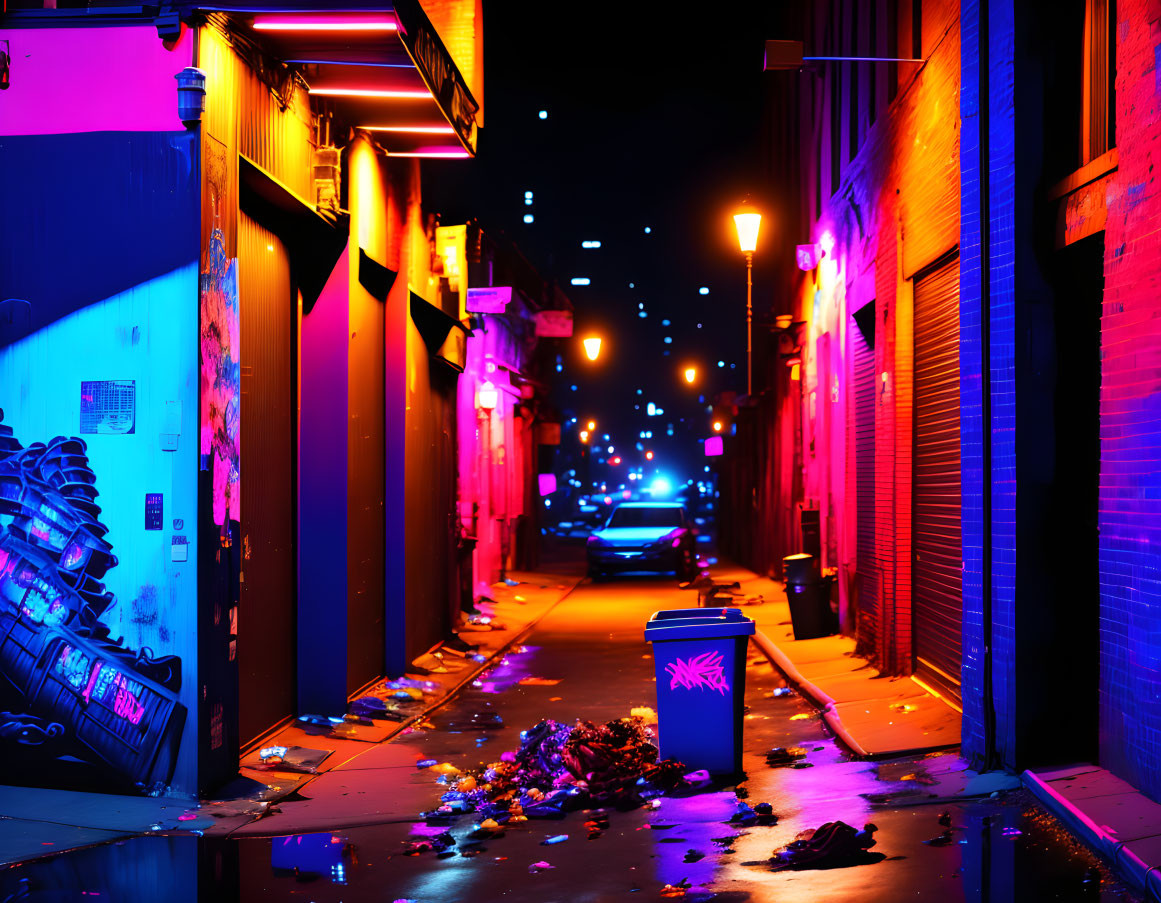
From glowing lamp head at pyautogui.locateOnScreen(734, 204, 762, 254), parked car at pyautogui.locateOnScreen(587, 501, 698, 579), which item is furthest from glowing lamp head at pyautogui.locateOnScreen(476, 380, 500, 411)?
glowing lamp head at pyautogui.locateOnScreen(734, 204, 762, 254)

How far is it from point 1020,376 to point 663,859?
3.82m

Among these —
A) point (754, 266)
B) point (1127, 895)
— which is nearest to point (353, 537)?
point (1127, 895)

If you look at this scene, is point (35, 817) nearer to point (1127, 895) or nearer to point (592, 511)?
point (1127, 895)

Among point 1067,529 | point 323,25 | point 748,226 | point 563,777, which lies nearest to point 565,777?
point 563,777

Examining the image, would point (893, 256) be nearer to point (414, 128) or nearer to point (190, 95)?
point (414, 128)

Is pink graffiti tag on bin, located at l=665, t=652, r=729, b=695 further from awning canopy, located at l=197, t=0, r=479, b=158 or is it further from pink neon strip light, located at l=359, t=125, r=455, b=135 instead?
pink neon strip light, located at l=359, t=125, r=455, b=135

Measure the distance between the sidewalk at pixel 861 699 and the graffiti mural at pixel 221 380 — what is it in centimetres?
501

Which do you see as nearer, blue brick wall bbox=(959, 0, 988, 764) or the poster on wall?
the poster on wall

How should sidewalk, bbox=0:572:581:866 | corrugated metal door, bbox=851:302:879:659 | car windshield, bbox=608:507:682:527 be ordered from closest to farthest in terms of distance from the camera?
sidewalk, bbox=0:572:581:866 → corrugated metal door, bbox=851:302:879:659 → car windshield, bbox=608:507:682:527

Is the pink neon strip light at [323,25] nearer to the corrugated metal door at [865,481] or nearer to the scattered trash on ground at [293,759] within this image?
the scattered trash on ground at [293,759]

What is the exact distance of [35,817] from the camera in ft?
21.6

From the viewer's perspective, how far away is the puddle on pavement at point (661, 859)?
5.26 metres

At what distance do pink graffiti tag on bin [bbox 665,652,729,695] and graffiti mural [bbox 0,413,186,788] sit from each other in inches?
132

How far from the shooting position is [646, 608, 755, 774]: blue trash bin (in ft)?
25.6
